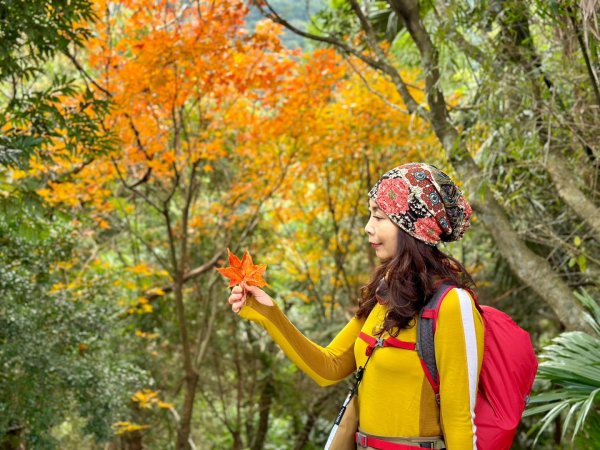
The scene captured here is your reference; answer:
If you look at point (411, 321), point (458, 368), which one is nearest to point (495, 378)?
point (458, 368)

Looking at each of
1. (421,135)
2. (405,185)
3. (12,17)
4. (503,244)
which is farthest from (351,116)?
(405,185)

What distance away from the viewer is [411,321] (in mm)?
1803

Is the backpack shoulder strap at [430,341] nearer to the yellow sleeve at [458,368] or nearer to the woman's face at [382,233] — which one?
the yellow sleeve at [458,368]

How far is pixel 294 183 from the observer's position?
1008cm

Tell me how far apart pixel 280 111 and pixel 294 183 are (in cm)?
189

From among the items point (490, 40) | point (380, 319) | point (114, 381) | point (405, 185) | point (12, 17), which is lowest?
point (380, 319)

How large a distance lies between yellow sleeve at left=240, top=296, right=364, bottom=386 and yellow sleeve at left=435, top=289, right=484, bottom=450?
42 centimetres

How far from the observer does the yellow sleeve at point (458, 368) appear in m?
1.69

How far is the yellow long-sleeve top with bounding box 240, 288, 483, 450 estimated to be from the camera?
170 cm

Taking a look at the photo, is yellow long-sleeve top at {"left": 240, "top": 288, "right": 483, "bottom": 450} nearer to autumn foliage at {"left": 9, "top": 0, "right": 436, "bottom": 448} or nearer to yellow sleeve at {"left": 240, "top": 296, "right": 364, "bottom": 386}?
yellow sleeve at {"left": 240, "top": 296, "right": 364, "bottom": 386}

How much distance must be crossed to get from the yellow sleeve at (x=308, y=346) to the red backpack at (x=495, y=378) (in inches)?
14.9

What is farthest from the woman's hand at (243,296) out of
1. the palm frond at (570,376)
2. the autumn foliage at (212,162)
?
the autumn foliage at (212,162)

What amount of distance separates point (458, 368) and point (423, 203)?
431 mm

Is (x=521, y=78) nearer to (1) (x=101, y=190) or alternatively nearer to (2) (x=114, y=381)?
(2) (x=114, y=381)
